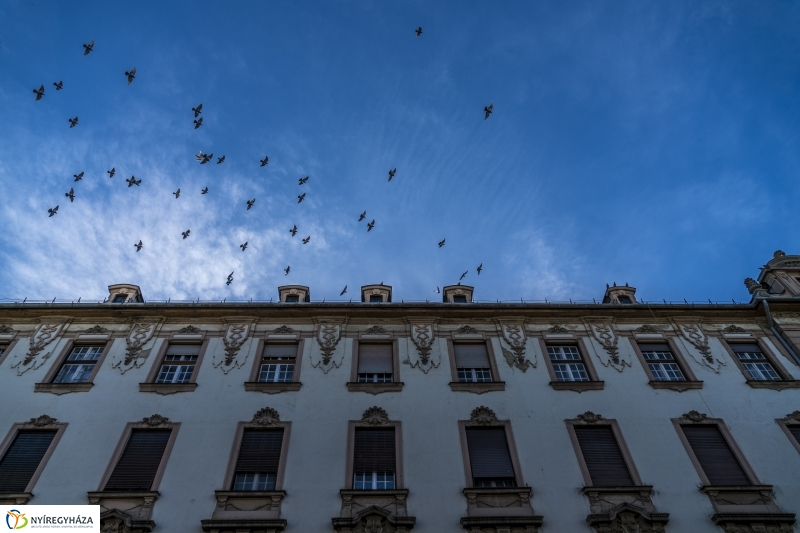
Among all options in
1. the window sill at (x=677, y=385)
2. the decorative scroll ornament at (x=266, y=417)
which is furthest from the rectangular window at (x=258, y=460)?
the window sill at (x=677, y=385)

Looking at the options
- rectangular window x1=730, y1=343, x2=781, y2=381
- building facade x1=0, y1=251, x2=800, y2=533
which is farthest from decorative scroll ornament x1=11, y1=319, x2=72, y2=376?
rectangular window x1=730, y1=343, x2=781, y2=381

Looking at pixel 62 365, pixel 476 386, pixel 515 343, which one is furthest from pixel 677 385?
pixel 62 365

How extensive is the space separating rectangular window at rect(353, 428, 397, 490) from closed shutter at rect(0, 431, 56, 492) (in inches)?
378

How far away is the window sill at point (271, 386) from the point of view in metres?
18.5

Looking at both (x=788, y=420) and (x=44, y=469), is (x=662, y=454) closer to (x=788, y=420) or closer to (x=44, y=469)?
(x=788, y=420)

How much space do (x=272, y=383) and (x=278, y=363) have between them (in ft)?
4.53

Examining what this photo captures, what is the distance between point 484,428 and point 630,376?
19.6ft

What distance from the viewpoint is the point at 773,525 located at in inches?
577

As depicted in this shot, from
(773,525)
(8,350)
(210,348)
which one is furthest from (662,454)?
(8,350)

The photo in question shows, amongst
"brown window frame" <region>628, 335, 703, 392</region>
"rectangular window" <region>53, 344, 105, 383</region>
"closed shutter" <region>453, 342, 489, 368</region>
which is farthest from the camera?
"closed shutter" <region>453, 342, 489, 368</region>

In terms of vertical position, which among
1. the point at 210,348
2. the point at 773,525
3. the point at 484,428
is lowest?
the point at 773,525

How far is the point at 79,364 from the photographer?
19828mm

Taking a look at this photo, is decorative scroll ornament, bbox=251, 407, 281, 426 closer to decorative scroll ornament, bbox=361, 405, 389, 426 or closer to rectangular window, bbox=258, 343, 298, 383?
rectangular window, bbox=258, 343, 298, 383

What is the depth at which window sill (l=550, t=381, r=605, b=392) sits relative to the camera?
1875 cm
